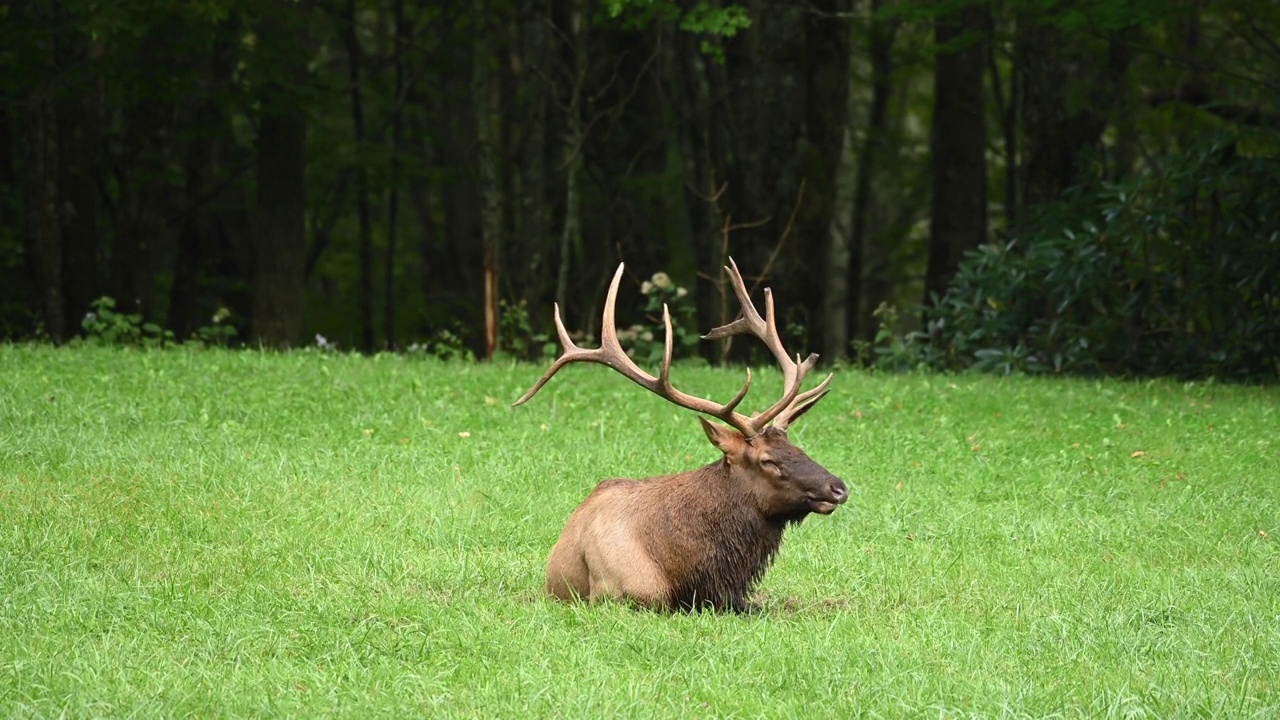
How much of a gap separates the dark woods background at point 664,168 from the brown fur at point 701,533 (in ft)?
27.3

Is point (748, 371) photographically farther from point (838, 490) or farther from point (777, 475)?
point (838, 490)

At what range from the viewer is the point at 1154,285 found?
17766 millimetres

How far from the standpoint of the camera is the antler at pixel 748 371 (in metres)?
7.62

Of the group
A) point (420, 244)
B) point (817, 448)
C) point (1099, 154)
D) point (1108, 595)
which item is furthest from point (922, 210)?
point (1108, 595)

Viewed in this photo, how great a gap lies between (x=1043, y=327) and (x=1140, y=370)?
3.81ft

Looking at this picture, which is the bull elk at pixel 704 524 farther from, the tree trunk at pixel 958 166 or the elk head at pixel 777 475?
the tree trunk at pixel 958 166

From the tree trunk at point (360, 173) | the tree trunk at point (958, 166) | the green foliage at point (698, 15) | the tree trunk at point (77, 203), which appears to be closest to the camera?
the green foliage at point (698, 15)

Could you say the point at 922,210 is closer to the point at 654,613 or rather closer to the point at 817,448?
the point at 817,448

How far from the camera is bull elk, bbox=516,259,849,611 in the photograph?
7.47 m

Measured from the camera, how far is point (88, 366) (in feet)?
45.4

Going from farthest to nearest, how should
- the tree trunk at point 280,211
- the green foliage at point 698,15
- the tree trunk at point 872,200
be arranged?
the tree trunk at point 872,200
the tree trunk at point 280,211
the green foliage at point 698,15

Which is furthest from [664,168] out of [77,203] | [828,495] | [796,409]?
[828,495]

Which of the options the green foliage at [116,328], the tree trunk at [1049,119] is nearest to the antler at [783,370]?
the green foliage at [116,328]

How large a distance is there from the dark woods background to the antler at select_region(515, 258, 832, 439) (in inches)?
303
